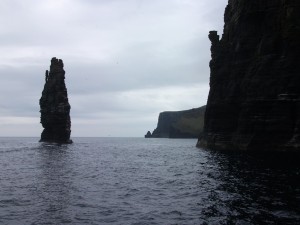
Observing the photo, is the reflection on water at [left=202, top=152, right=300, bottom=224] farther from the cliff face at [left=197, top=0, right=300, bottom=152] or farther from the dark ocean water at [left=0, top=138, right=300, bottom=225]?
the cliff face at [left=197, top=0, right=300, bottom=152]

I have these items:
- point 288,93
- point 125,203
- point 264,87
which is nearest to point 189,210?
point 125,203

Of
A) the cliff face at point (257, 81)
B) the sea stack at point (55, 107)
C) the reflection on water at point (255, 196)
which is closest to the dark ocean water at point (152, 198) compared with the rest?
the reflection on water at point (255, 196)

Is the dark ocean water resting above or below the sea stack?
below

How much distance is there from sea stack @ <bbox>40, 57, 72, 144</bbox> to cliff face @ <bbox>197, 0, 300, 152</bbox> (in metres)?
61.0

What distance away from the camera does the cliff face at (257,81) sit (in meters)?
66.8

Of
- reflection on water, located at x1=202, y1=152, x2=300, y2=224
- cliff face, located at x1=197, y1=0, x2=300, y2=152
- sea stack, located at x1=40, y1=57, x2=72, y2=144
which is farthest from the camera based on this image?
sea stack, located at x1=40, y1=57, x2=72, y2=144

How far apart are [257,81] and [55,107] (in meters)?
87.7

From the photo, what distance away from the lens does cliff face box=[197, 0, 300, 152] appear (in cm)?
6681

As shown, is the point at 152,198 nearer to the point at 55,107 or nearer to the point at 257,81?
the point at 257,81

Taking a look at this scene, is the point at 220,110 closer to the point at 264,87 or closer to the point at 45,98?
the point at 264,87

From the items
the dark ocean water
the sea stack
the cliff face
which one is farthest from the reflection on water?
the sea stack

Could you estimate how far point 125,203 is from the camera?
2728 centimetres

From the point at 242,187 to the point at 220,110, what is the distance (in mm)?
62345

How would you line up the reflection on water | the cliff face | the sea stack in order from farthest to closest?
the sea stack → the cliff face → the reflection on water
